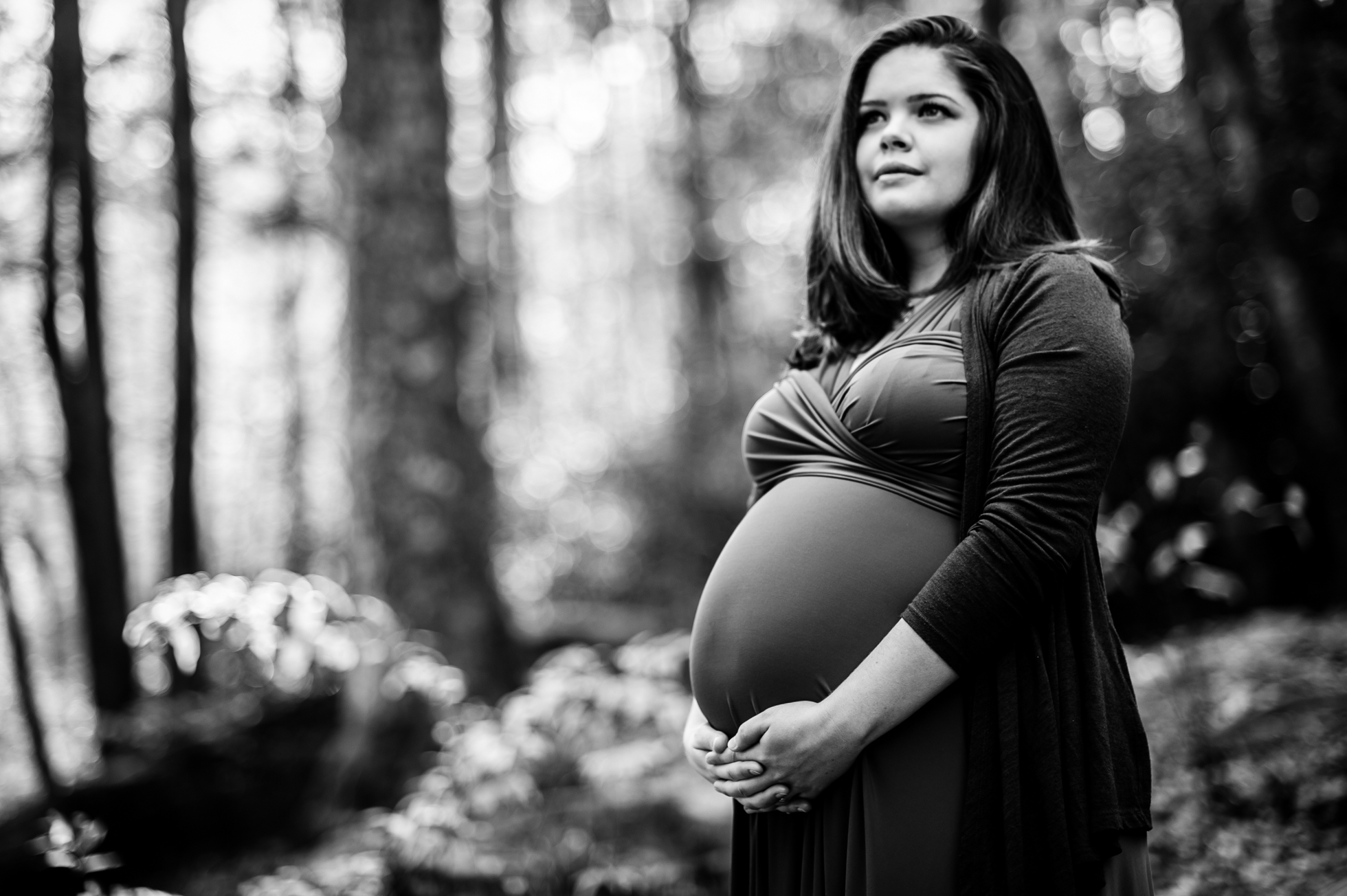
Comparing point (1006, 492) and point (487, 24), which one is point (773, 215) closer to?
point (487, 24)

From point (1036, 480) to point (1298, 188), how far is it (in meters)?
4.68

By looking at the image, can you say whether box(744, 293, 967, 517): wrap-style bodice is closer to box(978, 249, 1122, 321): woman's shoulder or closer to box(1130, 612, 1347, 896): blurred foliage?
box(978, 249, 1122, 321): woman's shoulder

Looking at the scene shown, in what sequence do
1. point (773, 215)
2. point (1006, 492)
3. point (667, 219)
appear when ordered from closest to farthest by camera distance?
1. point (1006, 492)
2. point (773, 215)
3. point (667, 219)

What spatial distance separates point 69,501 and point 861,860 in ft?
22.6

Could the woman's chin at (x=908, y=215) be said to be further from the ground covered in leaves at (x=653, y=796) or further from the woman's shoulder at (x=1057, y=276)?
the ground covered in leaves at (x=653, y=796)

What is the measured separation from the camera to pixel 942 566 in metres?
1.35

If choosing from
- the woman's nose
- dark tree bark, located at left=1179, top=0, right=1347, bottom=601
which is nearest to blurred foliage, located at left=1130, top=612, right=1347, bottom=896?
dark tree bark, located at left=1179, top=0, right=1347, bottom=601

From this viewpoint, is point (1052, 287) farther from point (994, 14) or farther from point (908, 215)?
point (994, 14)

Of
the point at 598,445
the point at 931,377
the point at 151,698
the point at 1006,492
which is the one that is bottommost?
the point at 151,698

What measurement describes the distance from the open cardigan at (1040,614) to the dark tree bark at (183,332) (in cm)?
720

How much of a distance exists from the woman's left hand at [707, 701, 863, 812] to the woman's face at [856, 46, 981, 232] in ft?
2.91

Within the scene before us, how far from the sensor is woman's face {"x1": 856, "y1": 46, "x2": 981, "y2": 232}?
5.32 ft

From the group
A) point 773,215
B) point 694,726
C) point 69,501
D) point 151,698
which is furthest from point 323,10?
point 694,726

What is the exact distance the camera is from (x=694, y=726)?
170 cm
